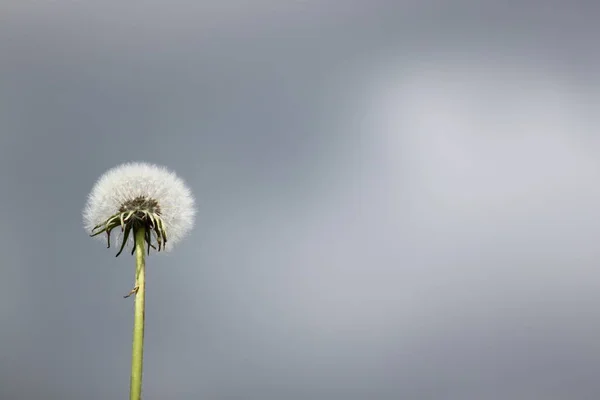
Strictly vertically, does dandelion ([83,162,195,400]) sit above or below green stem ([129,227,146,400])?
above

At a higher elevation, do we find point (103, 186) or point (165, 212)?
point (103, 186)

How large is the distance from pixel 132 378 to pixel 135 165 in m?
3.12

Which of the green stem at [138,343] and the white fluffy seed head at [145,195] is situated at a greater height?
the white fluffy seed head at [145,195]

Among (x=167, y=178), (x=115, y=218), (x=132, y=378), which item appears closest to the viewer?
(x=132, y=378)

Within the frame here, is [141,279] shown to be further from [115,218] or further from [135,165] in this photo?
[135,165]

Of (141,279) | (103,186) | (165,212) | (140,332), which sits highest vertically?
(103,186)

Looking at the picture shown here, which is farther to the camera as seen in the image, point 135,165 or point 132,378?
point 135,165

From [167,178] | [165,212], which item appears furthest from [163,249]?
[167,178]

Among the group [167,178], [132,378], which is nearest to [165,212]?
[167,178]

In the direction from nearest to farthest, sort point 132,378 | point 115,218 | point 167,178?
1. point 132,378
2. point 115,218
3. point 167,178

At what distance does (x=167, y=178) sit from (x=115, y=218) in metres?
0.92

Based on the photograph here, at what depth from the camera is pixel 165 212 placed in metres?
7.02

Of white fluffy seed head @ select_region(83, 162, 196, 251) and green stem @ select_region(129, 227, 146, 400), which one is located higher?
white fluffy seed head @ select_region(83, 162, 196, 251)

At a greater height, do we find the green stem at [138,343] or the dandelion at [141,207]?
the dandelion at [141,207]
